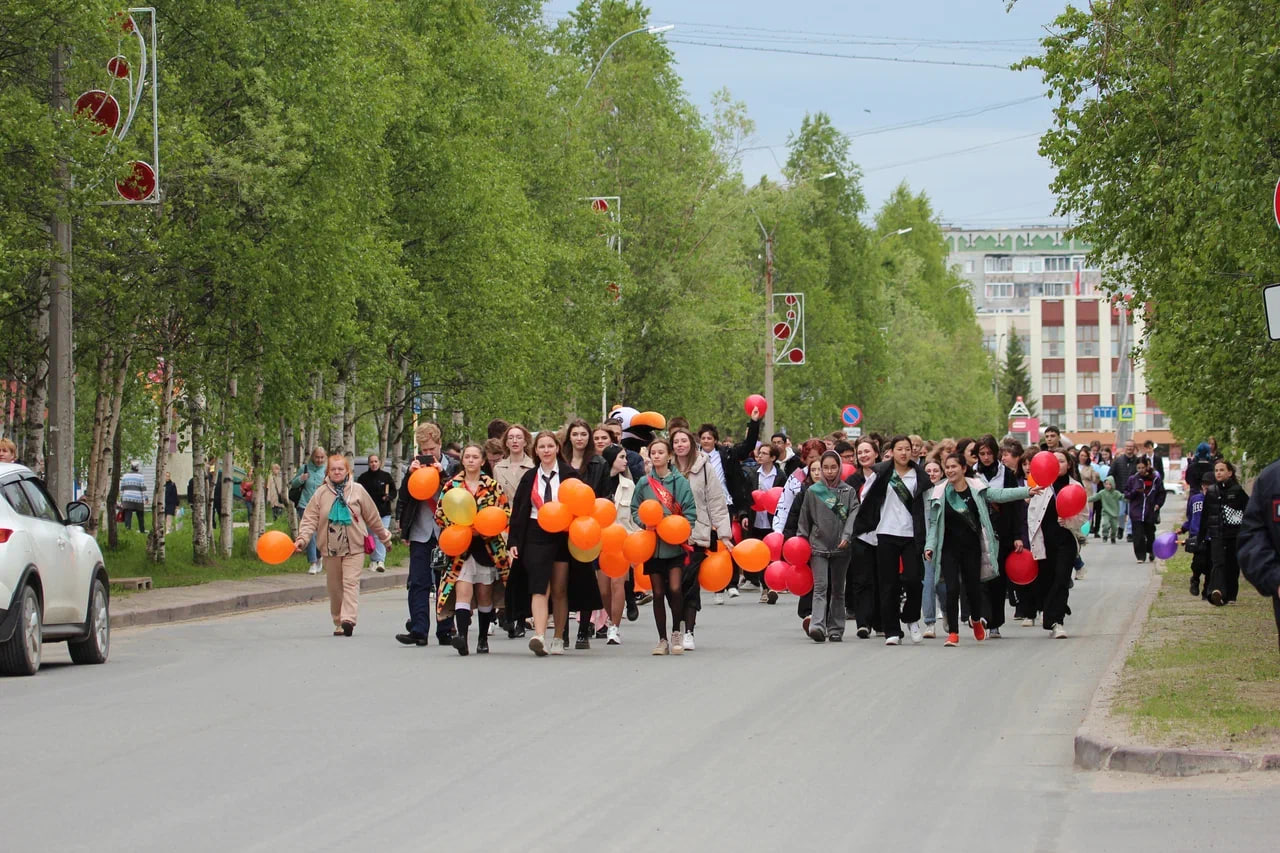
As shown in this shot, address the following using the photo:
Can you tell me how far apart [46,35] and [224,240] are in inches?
244

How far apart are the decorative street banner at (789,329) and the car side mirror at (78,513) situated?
190ft

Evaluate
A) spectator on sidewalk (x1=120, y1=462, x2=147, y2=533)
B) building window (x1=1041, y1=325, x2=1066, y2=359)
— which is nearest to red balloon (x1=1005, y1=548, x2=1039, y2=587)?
spectator on sidewalk (x1=120, y1=462, x2=147, y2=533)

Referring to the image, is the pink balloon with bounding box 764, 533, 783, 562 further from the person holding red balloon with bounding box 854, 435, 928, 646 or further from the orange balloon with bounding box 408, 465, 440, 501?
the orange balloon with bounding box 408, 465, 440, 501

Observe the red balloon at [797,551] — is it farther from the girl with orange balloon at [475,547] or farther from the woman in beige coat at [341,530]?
the woman in beige coat at [341,530]

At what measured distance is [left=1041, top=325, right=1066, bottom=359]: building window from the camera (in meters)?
181

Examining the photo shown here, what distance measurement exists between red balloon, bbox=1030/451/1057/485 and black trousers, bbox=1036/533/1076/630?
0.65 metres

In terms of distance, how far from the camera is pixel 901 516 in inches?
720

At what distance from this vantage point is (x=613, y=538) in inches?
661

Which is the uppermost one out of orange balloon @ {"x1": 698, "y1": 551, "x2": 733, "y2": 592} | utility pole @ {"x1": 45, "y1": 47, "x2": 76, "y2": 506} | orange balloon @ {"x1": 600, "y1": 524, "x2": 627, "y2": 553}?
utility pole @ {"x1": 45, "y1": 47, "x2": 76, "y2": 506}

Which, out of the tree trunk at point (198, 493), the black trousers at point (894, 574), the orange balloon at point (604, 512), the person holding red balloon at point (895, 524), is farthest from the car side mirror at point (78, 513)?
the tree trunk at point (198, 493)

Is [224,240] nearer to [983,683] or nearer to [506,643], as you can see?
[506,643]

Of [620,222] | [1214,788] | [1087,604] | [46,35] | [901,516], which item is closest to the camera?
[1214,788]

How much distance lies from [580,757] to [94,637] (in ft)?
23.9

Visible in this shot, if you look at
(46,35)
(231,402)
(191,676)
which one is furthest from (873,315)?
(191,676)
